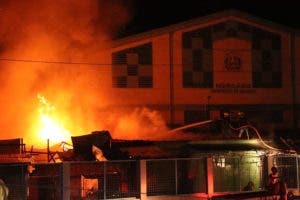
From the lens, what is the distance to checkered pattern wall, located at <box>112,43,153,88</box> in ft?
95.1

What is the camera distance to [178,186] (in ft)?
61.8

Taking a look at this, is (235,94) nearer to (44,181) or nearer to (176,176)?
(176,176)

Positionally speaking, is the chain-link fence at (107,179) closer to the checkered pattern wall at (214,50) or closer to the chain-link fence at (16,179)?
the chain-link fence at (16,179)

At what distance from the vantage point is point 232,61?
102ft

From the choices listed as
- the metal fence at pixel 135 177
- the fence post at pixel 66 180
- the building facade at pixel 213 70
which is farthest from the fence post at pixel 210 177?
the building facade at pixel 213 70

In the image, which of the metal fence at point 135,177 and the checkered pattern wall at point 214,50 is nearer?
the metal fence at point 135,177

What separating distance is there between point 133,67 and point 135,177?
12073mm

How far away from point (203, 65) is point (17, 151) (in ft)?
41.4

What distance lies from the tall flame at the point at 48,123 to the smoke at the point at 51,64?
0.26 metres

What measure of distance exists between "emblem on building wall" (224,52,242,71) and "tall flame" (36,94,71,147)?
28.5ft

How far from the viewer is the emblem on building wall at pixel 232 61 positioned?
3097 cm

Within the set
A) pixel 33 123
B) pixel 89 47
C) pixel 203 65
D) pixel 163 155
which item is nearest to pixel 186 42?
pixel 203 65

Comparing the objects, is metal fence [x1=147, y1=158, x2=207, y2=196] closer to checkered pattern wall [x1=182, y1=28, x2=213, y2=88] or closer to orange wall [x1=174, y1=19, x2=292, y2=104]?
orange wall [x1=174, y1=19, x2=292, y2=104]

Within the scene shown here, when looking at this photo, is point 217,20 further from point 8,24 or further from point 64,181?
point 64,181
